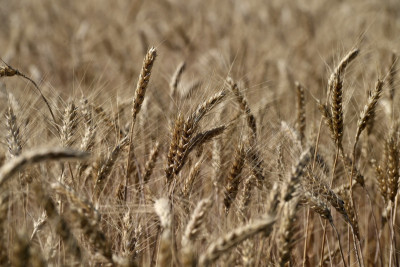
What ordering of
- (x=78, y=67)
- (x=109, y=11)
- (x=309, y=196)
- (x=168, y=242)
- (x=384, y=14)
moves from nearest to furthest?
1. (x=168, y=242)
2. (x=309, y=196)
3. (x=78, y=67)
4. (x=384, y=14)
5. (x=109, y=11)

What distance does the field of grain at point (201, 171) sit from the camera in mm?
1361

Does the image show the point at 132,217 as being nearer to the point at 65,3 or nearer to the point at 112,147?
the point at 112,147

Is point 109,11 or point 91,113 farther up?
point 109,11

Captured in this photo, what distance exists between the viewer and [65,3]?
307 inches

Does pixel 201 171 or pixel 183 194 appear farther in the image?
pixel 201 171

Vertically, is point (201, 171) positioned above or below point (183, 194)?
above

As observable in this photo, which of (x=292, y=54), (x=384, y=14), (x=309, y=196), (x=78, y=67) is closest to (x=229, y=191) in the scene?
(x=309, y=196)

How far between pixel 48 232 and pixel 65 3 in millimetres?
6886

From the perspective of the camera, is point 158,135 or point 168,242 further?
point 158,135

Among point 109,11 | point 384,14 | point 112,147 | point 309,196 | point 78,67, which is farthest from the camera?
point 109,11

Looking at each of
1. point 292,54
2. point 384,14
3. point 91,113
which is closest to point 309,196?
point 91,113

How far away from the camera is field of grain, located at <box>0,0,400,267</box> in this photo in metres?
1.36

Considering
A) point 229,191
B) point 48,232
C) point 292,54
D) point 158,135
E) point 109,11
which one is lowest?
point 48,232

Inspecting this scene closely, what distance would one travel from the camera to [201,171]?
207cm
